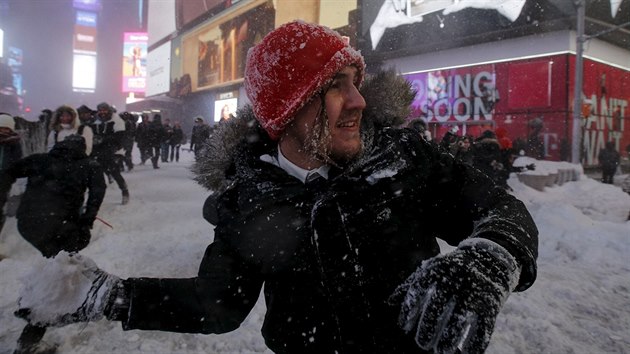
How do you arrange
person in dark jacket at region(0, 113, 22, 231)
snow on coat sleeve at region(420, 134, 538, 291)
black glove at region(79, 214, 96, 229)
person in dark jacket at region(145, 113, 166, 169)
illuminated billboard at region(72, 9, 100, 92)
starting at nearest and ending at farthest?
snow on coat sleeve at region(420, 134, 538, 291) < black glove at region(79, 214, 96, 229) < person in dark jacket at region(0, 113, 22, 231) < person in dark jacket at region(145, 113, 166, 169) < illuminated billboard at region(72, 9, 100, 92)

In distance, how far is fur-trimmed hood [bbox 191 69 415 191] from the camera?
1.57 m

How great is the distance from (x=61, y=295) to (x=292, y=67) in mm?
1115

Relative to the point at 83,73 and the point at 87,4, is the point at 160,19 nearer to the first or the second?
the point at 83,73

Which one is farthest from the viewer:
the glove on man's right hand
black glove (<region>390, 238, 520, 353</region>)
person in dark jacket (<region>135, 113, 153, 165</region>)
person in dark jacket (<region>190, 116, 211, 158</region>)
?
person in dark jacket (<region>135, 113, 153, 165</region>)

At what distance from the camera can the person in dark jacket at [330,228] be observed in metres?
1.25

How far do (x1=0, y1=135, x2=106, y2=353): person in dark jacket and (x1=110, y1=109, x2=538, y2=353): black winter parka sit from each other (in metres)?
3.44

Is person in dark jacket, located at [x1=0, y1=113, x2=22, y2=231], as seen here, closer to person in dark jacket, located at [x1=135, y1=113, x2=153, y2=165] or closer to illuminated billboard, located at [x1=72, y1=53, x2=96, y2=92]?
person in dark jacket, located at [x1=135, y1=113, x2=153, y2=165]

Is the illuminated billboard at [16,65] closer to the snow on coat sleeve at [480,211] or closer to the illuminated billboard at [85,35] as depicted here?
the illuminated billboard at [85,35]

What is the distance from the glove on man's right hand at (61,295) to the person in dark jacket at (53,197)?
3.30 m

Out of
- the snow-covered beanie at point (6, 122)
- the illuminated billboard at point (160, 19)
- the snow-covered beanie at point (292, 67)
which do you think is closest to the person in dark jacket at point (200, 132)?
the snow-covered beanie at point (6, 122)

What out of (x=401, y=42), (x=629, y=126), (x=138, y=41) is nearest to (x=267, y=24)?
(x=401, y=42)

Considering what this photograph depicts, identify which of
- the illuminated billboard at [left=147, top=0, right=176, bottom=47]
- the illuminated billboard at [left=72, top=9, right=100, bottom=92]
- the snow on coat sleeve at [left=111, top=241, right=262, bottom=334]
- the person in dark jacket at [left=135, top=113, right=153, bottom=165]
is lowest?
the snow on coat sleeve at [left=111, top=241, right=262, bottom=334]

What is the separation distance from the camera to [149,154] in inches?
664

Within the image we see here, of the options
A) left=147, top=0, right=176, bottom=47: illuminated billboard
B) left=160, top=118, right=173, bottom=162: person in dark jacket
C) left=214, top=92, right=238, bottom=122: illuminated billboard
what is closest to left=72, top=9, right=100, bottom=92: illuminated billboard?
left=147, top=0, right=176, bottom=47: illuminated billboard
